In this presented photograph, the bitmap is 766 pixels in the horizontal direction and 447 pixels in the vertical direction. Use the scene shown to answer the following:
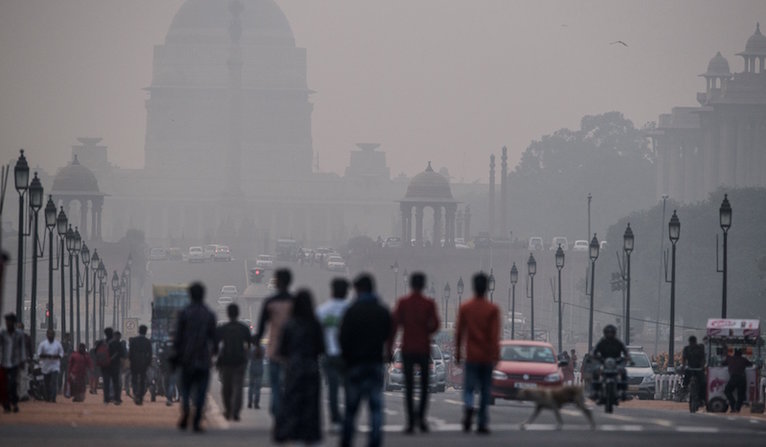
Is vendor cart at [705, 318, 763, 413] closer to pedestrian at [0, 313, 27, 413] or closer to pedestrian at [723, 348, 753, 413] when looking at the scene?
pedestrian at [723, 348, 753, 413]

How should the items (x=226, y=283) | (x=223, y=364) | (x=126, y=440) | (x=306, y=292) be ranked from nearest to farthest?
(x=306, y=292), (x=126, y=440), (x=223, y=364), (x=226, y=283)

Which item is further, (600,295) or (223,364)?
(600,295)

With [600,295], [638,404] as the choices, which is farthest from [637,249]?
[638,404]

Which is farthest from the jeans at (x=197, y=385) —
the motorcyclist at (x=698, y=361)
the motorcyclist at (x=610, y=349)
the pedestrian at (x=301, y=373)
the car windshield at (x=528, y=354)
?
the motorcyclist at (x=698, y=361)

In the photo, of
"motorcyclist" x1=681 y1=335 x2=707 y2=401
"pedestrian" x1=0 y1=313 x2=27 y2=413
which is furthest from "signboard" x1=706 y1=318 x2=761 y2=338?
"pedestrian" x1=0 y1=313 x2=27 y2=413

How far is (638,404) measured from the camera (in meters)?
51.0

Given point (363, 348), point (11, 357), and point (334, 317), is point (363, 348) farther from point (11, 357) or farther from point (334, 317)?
point (11, 357)

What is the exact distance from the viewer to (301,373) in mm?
23625

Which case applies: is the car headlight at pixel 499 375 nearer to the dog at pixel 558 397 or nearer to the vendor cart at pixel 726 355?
the vendor cart at pixel 726 355

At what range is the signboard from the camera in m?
48.5

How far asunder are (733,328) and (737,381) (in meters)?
4.61

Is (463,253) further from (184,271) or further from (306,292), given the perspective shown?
(306,292)

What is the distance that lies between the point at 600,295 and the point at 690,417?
107 metres

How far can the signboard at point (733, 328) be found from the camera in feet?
159
